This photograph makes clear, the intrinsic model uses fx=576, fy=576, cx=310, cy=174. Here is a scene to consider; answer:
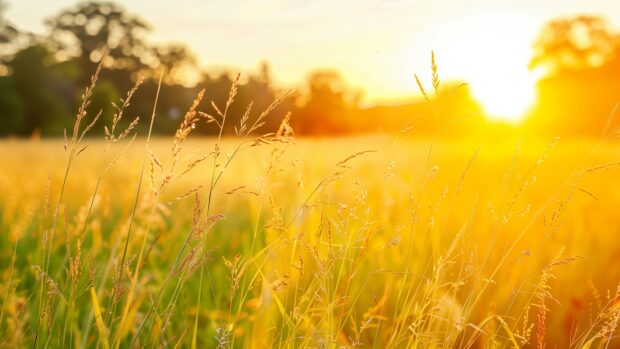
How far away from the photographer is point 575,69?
122 ft

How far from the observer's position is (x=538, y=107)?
1791 cm

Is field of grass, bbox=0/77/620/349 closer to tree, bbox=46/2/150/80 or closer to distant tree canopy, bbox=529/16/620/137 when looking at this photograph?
distant tree canopy, bbox=529/16/620/137

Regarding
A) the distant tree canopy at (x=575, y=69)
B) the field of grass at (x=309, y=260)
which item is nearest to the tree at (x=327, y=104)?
the distant tree canopy at (x=575, y=69)

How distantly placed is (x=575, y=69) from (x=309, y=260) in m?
39.3

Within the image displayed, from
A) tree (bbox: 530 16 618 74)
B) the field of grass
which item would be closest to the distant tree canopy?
tree (bbox: 530 16 618 74)

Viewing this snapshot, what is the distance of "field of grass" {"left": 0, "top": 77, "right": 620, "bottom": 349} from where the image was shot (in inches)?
58.2

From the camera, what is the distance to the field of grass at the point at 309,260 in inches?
58.2

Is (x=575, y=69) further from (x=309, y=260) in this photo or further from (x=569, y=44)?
(x=309, y=260)

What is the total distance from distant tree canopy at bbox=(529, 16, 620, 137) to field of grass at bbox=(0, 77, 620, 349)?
53.1 feet

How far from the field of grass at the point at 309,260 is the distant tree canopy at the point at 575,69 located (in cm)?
1619

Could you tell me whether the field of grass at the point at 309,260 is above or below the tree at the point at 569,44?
below

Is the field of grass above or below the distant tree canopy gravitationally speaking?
below

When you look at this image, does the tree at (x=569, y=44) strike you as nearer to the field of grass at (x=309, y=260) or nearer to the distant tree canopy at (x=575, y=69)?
the distant tree canopy at (x=575, y=69)

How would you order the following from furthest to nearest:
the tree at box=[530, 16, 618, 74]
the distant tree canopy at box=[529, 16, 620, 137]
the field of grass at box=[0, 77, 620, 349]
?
the tree at box=[530, 16, 618, 74], the distant tree canopy at box=[529, 16, 620, 137], the field of grass at box=[0, 77, 620, 349]
